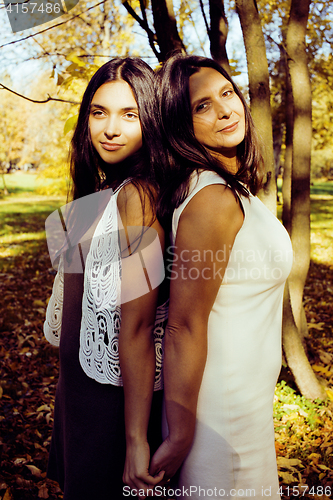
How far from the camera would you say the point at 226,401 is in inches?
49.7

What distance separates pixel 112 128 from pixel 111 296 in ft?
1.97

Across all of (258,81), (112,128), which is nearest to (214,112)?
(112,128)

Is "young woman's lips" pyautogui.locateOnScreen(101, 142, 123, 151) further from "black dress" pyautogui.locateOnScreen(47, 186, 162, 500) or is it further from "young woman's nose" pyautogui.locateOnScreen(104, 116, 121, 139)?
"black dress" pyautogui.locateOnScreen(47, 186, 162, 500)

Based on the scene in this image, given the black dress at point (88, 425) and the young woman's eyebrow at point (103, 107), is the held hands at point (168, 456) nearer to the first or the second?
the black dress at point (88, 425)

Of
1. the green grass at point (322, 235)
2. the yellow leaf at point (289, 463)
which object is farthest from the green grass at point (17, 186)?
the yellow leaf at point (289, 463)

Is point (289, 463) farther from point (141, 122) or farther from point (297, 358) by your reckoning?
point (141, 122)

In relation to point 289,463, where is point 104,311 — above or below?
above

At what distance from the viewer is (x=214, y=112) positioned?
136cm

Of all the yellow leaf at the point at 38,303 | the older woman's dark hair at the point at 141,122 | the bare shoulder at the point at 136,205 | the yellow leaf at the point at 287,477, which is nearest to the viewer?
the bare shoulder at the point at 136,205

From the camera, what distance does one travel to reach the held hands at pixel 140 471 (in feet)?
4.09

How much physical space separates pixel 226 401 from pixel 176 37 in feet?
8.90

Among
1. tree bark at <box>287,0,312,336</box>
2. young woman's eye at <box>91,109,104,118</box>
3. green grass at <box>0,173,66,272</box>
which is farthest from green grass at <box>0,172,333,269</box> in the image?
young woman's eye at <box>91,109,104,118</box>

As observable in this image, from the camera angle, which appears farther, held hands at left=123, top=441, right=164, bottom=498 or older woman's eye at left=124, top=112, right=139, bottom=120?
older woman's eye at left=124, top=112, right=139, bottom=120

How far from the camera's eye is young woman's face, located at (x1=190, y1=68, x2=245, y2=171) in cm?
136
